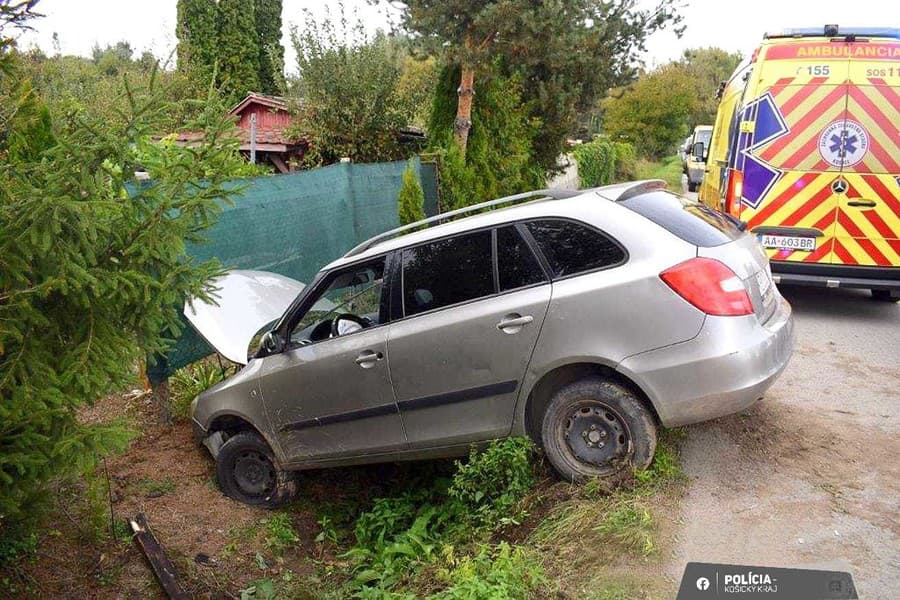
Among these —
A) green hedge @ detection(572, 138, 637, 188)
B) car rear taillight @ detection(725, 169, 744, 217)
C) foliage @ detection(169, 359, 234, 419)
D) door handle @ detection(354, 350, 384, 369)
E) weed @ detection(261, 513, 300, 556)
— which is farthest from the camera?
green hedge @ detection(572, 138, 637, 188)

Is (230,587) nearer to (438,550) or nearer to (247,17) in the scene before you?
(438,550)

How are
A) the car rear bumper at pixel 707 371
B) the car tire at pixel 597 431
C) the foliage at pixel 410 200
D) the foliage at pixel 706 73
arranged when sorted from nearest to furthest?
the car rear bumper at pixel 707 371 < the car tire at pixel 597 431 < the foliage at pixel 410 200 < the foliage at pixel 706 73

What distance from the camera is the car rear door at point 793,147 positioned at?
8.09 meters

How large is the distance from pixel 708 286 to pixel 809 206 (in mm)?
4884

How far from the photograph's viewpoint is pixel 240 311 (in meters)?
6.08

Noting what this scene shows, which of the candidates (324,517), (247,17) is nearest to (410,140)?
(324,517)

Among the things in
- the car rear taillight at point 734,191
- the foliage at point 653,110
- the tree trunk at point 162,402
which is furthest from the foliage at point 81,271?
the foliage at point 653,110

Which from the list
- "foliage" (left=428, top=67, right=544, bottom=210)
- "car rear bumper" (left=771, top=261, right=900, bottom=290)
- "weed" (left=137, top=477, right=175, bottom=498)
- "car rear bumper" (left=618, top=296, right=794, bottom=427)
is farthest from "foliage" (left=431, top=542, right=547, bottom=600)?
"foliage" (left=428, top=67, right=544, bottom=210)

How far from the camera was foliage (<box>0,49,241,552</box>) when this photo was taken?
3.28 m

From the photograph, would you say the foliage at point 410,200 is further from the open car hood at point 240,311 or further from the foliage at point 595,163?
the foliage at point 595,163

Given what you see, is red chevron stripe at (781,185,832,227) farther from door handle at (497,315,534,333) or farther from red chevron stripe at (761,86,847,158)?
door handle at (497,315,534,333)

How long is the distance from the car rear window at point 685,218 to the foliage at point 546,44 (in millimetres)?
7270

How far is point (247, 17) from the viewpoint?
28.9 m

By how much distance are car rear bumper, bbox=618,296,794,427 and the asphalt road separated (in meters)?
0.47
